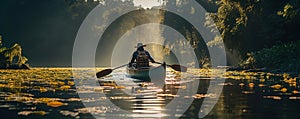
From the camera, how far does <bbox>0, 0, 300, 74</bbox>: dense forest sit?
38656mm

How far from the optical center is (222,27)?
47.2 meters

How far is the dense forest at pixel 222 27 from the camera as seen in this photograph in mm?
38656

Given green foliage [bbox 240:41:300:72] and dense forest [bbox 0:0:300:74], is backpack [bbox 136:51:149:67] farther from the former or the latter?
green foliage [bbox 240:41:300:72]

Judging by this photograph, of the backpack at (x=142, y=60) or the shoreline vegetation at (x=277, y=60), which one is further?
the shoreline vegetation at (x=277, y=60)

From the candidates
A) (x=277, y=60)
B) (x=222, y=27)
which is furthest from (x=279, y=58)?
(x=222, y=27)

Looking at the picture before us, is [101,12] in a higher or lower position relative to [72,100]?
higher

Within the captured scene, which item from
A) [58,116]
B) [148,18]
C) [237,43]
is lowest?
[58,116]

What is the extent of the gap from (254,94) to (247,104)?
11.1 feet

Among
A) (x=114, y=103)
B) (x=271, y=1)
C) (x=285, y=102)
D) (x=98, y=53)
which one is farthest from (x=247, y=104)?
(x=98, y=53)

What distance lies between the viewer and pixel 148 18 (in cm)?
10331

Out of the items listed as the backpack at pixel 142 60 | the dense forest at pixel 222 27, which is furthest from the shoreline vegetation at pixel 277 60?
the backpack at pixel 142 60

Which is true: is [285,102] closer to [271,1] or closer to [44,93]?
[44,93]

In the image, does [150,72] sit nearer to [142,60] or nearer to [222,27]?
[142,60]

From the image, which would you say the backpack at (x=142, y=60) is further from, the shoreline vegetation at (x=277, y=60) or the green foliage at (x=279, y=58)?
the green foliage at (x=279, y=58)
